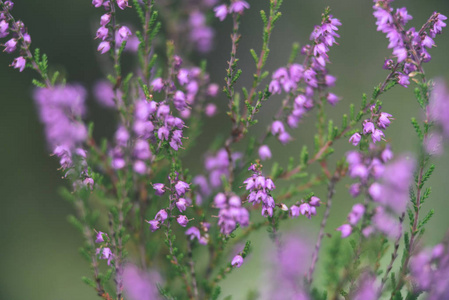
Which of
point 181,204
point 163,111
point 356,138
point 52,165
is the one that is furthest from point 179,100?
point 52,165

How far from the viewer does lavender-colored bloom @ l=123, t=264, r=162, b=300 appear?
1.25m

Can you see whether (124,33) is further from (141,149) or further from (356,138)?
(356,138)

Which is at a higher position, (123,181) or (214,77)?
(214,77)

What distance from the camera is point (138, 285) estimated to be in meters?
1.27

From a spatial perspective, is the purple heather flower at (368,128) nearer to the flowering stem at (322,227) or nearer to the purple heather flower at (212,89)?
the flowering stem at (322,227)

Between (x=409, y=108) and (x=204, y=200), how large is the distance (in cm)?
325

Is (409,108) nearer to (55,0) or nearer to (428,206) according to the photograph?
(428,206)

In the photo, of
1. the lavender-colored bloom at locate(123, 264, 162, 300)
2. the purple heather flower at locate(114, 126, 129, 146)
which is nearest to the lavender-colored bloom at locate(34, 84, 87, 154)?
the purple heather flower at locate(114, 126, 129, 146)

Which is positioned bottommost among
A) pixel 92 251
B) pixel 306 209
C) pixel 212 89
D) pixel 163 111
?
pixel 306 209

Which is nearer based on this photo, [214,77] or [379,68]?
[214,77]

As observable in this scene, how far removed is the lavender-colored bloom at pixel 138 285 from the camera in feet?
4.10

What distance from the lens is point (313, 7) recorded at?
4895 mm

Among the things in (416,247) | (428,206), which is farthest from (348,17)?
(416,247)

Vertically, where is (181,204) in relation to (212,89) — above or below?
below
